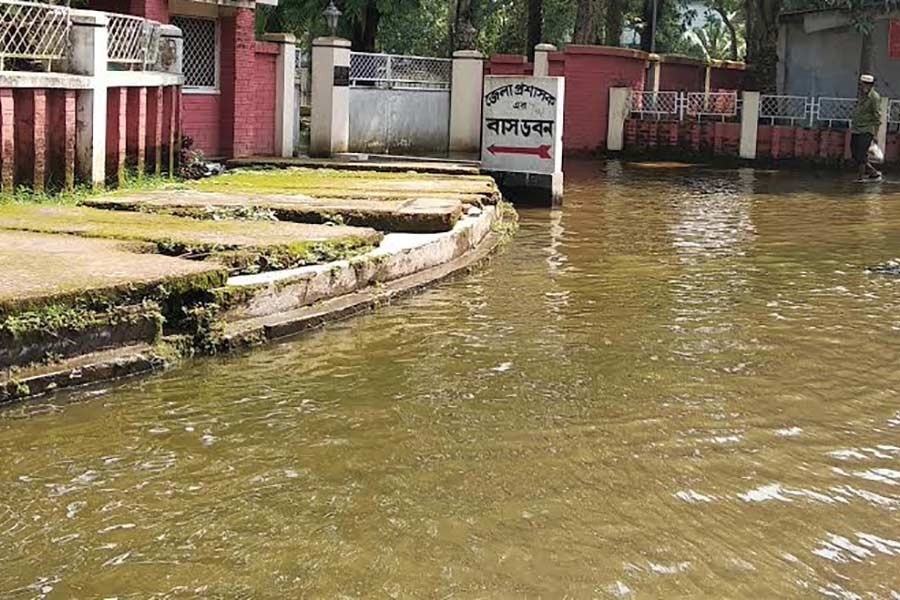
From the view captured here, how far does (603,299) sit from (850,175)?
14956 mm

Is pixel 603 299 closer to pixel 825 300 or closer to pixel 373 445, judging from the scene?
pixel 825 300

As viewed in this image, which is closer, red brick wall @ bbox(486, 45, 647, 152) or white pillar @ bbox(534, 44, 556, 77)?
white pillar @ bbox(534, 44, 556, 77)

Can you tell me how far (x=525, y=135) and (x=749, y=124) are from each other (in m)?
11.0

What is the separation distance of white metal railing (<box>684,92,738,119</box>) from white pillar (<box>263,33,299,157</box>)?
1068 centimetres

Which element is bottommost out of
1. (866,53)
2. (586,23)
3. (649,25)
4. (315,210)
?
(315,210)

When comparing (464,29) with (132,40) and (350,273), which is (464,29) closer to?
(132,40)

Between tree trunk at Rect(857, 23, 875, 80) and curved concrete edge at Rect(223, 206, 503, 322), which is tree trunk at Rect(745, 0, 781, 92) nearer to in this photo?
tree trunk at Rect(857, 23, 875, 80)

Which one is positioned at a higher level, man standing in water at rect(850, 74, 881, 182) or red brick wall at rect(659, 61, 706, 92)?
red brick wall at rect(659, 61, 706, 92)

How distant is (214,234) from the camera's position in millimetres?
8797

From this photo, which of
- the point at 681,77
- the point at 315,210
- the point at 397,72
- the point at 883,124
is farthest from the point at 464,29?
the point at 315,210

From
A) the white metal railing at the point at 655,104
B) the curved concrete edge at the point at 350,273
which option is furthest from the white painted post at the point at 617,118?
the curved concrete edge at the point at 350,273

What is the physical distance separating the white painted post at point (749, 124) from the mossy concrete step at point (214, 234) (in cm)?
1704

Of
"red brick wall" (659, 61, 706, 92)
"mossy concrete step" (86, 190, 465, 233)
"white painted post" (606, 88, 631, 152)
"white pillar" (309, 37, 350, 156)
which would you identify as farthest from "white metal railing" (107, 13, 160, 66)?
"red brick wall" (659, 61, 706, 92)

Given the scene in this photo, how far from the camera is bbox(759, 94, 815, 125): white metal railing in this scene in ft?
83.5
